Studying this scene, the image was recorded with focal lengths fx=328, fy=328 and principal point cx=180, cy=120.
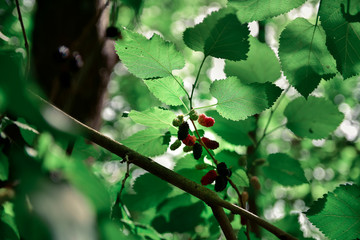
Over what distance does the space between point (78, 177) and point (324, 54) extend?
0.68 meters

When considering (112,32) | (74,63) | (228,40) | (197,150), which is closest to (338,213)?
(197,150)

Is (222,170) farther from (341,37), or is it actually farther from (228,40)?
(341,37)

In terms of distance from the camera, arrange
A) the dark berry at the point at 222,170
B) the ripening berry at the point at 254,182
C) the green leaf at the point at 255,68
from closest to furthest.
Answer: the dark berry at the point at 222,170
the green leaf at the point at 255,68
the ripening berry at the point at 254,182

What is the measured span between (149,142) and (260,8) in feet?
1.33

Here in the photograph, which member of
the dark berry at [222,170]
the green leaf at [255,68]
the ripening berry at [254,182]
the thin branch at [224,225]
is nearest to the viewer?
the thin branch at [224,225]

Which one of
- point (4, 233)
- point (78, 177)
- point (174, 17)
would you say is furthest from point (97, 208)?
point (174, 17)

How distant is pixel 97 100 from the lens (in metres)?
1.98

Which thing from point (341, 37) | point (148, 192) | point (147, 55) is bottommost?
point (148, 192)

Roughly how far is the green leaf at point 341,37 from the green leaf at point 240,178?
33 cm

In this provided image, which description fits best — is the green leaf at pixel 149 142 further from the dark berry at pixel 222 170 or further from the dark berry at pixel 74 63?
the dark berry at pixel 74 63

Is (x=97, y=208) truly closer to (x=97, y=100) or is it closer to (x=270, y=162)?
(x=270, y=162)

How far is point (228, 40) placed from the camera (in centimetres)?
71

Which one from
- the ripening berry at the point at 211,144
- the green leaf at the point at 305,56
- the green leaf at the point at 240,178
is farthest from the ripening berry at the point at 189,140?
the green leaf at the point at 305,56

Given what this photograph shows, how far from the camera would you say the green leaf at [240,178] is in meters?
0.82
